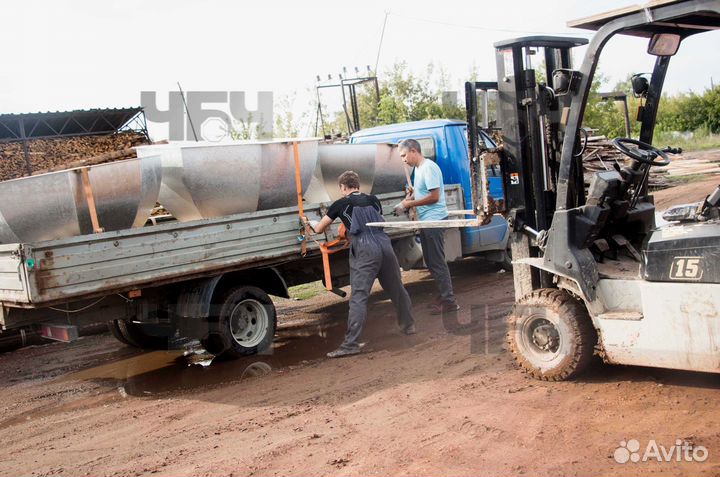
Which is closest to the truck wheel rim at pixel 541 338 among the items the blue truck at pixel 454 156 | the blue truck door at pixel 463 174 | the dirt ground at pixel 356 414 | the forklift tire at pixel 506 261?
the dirt ground at pixel 356 414

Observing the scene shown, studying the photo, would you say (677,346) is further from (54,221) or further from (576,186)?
(54,221)

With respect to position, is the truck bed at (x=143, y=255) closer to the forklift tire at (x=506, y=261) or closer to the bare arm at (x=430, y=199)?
the bare arm at (x=430, y=199)

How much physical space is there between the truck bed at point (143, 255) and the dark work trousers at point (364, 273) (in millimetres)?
701

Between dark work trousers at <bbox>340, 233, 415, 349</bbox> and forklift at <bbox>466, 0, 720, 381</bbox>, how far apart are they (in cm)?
156

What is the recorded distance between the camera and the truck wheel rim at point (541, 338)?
16.9 feet

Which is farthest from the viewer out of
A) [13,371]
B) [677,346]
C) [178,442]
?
[13,371]

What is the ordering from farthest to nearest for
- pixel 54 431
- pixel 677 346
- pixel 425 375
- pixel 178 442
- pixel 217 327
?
pixel 217 327, pixel 425 375, pixel 54 431, pixel 178 442, pixel 677 346

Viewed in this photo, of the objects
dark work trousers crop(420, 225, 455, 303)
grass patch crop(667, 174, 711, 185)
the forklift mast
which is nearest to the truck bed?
dark work trousers crop(420, 225, 455, 303)

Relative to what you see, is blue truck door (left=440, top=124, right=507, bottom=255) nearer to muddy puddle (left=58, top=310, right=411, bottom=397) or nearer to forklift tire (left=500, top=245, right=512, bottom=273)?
forklift tire (left=500, top=245, right=512, bottom=273)

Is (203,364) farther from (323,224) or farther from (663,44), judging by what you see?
(663,44)

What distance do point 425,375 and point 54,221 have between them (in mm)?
3336

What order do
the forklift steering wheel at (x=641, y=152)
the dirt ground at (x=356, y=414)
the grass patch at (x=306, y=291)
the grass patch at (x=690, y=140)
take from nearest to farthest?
1. the dirt ground at (x=356, y=414)
2. the forklift steering wheel at (x=641, y=152)
3. the grass patch at (x=306, y=291)
4. the grass patch at (x=690, y=140)

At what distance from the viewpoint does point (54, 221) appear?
233 inches

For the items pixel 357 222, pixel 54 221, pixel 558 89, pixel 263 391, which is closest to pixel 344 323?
pixel 357 222
